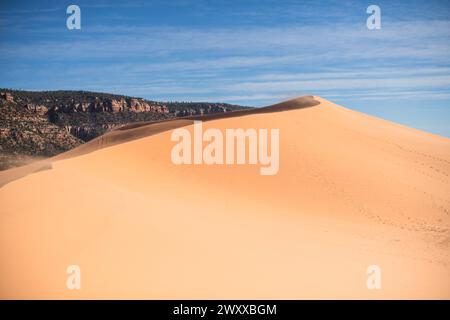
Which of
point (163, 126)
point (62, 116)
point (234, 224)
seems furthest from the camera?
point (62, 116)

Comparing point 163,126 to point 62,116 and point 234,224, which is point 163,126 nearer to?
point 234,224

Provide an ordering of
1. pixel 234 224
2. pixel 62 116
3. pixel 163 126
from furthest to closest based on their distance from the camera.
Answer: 1. pixel 62 116
2. pixel 163 126
3. pixel 234 224

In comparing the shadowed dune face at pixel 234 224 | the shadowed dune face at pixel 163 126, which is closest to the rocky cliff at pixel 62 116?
the shadowed dune face at pixel 163 126

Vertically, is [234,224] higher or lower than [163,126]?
lower

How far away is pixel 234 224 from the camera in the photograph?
14.6 meters

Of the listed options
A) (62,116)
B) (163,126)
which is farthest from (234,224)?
A: (62,116)

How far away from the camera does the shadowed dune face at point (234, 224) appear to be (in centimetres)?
1037

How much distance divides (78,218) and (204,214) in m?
4.16

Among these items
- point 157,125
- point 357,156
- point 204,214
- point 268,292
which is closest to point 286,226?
point 204,214

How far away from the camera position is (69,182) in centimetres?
1544

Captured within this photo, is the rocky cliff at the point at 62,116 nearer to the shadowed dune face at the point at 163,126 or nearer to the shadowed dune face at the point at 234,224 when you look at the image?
the shadowed dune face at the point at 163,126
